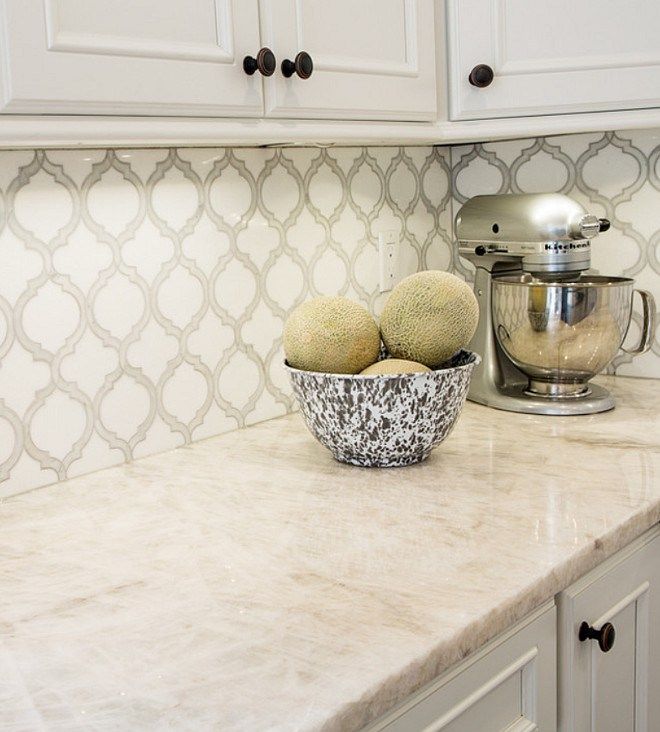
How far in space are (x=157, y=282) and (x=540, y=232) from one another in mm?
634

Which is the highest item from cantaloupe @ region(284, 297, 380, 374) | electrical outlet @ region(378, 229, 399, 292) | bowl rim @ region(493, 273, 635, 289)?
electrical outlet @ region(378, 229, 399, 292)

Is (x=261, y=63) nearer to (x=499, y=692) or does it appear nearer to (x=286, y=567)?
(x=286, y=567)

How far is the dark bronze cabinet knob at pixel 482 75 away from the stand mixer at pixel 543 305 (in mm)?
217

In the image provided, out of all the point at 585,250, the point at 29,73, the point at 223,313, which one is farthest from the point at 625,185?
the point at 29,73

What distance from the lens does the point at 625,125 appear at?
1.56 m

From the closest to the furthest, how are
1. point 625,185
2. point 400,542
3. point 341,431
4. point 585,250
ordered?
point 400,542 → point 341,431 → point 585,250 → point 625,185

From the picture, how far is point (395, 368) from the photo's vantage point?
137 centimetres

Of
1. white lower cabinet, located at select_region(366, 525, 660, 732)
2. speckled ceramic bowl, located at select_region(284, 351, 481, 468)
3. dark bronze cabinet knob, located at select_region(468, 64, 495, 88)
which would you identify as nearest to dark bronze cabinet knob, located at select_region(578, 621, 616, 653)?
white lower cabinet, located at select_region(366, 525, 660, 732)

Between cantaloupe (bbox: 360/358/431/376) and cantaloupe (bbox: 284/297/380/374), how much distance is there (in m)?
0.03

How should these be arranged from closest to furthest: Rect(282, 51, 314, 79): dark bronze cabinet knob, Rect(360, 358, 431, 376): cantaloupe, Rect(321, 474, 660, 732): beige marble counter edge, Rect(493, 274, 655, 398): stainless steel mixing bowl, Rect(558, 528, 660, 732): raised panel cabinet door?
Rect(321, 474, 660, 732): beige marble counter edge < Rect(558, 528, 660, 732): raised panel cabinet door < Rect(282, 51, 314, 79): dark bronze cabinet knob < Rect(360, 358, 431, 376): cantaloupe < Rect(493, 274, 655, 398): stainless steel mixing bowl

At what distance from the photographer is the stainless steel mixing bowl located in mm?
1648

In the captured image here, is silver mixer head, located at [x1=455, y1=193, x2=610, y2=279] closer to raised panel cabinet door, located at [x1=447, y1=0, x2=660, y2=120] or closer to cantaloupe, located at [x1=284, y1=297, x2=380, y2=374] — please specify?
raised panel cabinet door, located at [x1=447, y1=0, x2=660, y2=120]

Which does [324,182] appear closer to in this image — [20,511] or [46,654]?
[20,511]

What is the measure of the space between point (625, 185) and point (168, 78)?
42.1 inches
